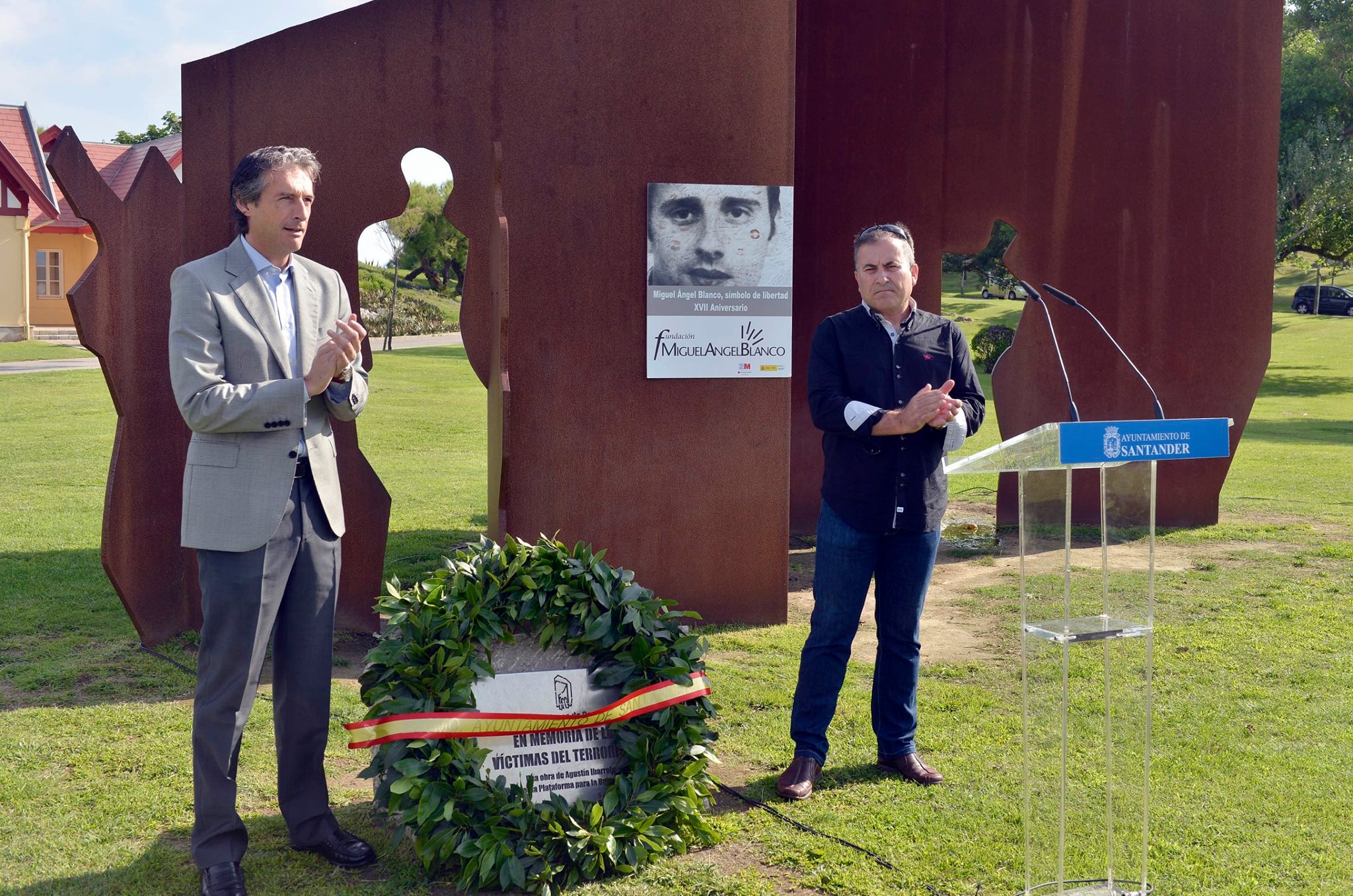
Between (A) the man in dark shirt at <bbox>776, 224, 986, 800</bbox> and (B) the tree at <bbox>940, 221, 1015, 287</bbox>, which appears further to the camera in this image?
Answer: (B) the tree at <bbox>940, 221, 1015, 287</bbox>

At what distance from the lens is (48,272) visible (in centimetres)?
3503

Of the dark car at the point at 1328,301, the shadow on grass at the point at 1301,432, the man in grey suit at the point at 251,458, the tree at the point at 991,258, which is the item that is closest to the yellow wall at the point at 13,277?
the tree at the point at 991,258

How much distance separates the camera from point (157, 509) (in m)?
6.09

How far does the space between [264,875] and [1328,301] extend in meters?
47.1

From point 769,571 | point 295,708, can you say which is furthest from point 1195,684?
point 295,708

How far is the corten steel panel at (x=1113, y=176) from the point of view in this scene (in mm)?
9312

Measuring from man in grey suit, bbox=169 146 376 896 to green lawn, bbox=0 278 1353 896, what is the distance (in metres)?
0.52

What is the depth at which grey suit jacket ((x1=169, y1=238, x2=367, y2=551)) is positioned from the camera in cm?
329

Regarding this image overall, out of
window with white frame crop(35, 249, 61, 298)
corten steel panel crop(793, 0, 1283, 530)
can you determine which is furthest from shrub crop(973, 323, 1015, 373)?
window with white frame crop(35, 249, 61, 298)

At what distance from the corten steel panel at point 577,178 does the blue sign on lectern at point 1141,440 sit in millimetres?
3676

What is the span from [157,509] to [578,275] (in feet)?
8.01

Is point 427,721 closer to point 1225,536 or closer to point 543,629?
point 543,629

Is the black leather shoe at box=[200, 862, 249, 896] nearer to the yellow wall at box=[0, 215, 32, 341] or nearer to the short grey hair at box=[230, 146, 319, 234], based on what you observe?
the short grey hair at box=[230, 146, 319, 234]

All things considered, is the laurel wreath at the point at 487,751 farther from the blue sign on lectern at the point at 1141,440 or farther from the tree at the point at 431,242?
the tree at the point at 431,242
